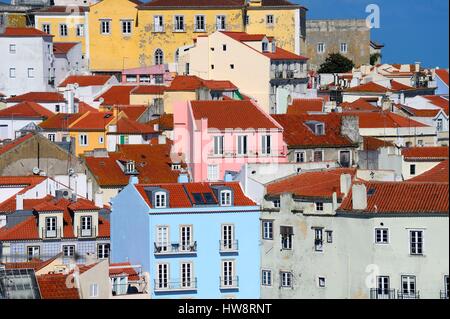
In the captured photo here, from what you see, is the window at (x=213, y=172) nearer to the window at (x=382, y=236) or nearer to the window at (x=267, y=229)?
the window at (x=267, y=229)

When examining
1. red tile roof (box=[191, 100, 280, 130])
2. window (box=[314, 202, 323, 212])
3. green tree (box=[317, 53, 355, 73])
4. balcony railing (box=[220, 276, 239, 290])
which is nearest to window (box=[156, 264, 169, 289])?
balcony railing (box=[220, 276, 239, 290])

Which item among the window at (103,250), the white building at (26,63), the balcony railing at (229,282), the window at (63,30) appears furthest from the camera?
the window at (63,30)

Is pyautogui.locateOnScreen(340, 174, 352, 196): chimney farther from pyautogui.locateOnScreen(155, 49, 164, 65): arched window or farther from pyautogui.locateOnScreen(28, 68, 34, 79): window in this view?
pyautogui.locateOnScreen(155, 49, 164, 65): arched window

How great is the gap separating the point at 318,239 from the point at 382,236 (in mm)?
1676

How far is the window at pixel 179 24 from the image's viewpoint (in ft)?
141

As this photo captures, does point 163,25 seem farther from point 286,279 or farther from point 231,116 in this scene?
point 286,279

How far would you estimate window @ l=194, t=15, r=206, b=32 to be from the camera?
141 ft

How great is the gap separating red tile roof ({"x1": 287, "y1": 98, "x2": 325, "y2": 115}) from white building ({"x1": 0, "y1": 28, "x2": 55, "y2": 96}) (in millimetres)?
8186

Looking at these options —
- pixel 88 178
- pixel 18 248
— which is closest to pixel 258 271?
pixel 18 248

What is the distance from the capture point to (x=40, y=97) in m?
37.2

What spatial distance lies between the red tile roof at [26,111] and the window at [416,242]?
19.3m

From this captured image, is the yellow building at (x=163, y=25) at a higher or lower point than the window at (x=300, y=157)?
higher

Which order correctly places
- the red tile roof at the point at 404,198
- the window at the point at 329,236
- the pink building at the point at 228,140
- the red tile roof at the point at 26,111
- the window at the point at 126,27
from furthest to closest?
1. the window at the point at 126,27
2. the red tile roof at the point at 26,111
3. the pink building at the point at 228,140
4. the window at the point at 329,236
5. the red tile roof at the point at 404,198

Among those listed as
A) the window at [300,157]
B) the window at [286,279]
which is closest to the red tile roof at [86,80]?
the window at [300,157]
